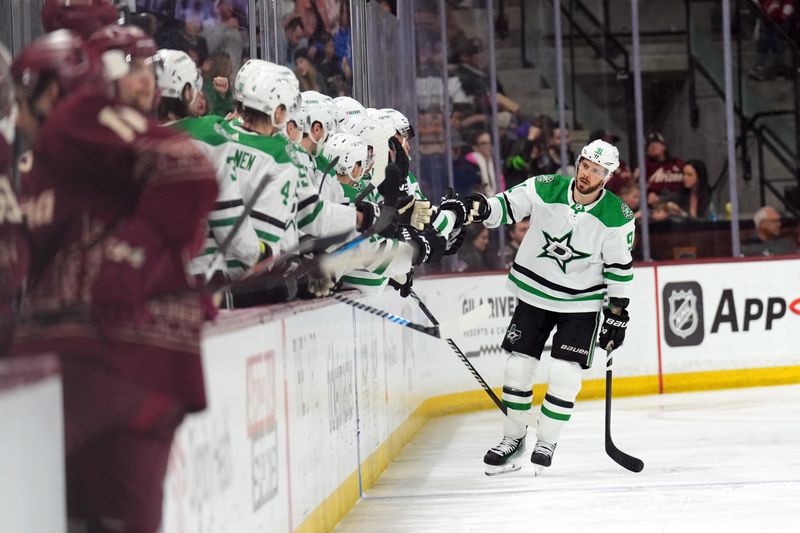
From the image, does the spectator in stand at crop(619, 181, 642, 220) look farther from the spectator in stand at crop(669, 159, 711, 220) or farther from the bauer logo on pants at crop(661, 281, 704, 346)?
the bauer logo on pants at crop(661, 281, 704, 346)

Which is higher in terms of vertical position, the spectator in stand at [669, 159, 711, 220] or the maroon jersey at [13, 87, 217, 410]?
the spectator in stand at [669, 159, 711, 220]

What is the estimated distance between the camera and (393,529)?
4039mm

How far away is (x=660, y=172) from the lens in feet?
29.9

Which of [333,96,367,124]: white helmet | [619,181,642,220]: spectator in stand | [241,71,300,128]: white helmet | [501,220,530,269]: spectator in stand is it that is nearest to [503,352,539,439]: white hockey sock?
[333,96,367,124]: white helmet

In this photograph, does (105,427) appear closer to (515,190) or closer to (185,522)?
(185,522)

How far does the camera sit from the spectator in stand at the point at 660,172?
29.6 feet

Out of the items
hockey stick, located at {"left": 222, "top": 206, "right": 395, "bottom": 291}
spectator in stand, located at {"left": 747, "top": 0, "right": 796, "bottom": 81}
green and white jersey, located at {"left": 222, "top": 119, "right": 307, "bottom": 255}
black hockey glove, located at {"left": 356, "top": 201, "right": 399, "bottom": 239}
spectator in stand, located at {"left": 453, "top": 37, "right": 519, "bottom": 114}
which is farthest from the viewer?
spectator in stand, located at {"left": 747, "top": 0, "right": 796, "bottom": 81}

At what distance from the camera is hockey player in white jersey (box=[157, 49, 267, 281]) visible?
336 cm

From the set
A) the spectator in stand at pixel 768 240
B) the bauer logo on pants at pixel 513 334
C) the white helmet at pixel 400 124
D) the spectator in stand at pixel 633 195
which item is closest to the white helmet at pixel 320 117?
the white helmet at pixel 400 124

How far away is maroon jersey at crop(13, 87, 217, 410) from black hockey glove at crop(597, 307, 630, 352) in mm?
3471

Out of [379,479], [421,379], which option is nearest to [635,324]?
[421,379]

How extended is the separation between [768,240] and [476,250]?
2.21 metres

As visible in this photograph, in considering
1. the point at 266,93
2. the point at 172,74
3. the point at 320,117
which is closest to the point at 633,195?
the point at 320,117

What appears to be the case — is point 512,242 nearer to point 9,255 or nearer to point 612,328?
point 612,328
